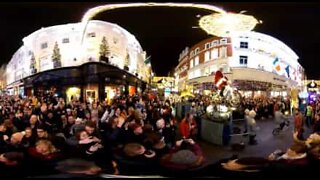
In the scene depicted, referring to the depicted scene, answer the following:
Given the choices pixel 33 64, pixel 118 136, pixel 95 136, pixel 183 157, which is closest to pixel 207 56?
pixel 183 157

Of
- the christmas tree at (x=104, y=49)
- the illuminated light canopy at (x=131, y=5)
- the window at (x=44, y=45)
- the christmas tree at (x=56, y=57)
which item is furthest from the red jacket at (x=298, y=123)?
the window at (x=44, y=45)

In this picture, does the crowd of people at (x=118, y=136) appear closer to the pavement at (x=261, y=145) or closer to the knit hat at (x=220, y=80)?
the pavement at (x=261, y=145)

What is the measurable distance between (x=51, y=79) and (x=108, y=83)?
1.72ft

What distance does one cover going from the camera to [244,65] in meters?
3.72

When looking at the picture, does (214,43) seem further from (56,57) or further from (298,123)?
(56,57)

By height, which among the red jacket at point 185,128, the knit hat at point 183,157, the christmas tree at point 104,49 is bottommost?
the knit hat at point 183,157

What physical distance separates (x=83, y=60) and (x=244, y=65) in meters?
1.41

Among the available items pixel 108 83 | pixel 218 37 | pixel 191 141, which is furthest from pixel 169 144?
pixel 218 37

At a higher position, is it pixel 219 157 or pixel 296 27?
pixel 296 27

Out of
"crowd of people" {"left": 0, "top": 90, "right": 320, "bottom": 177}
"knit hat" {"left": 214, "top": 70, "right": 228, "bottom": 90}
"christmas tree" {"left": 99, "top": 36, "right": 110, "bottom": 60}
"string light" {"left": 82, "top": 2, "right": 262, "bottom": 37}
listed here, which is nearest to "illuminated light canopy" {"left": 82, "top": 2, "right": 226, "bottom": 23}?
"string light" {"left": 82, "top": 2, "right": 262, "bottom": 37}

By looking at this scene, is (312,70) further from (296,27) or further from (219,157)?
(219,157)

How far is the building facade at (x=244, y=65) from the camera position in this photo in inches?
146

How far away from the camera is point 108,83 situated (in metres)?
3.79

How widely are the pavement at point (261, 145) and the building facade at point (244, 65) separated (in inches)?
12.7
